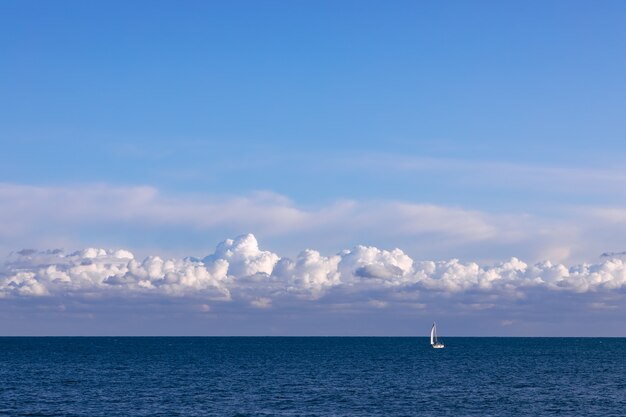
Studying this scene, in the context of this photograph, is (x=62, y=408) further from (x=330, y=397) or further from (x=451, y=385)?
(x=451, y=385)

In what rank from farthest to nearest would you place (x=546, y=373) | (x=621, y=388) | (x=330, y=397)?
(x=546, y=373) → (x=621, y=388) → (x=330, y=397)

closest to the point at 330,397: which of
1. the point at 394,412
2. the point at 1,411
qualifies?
the point at 394,412

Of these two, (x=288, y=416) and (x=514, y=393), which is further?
(x=514, y=393)

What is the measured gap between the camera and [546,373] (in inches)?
7343

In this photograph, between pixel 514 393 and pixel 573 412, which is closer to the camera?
pixel 573 412

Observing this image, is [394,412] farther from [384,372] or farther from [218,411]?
[384,372]

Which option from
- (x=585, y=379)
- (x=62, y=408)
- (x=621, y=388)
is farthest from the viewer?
(x=585, y=379)

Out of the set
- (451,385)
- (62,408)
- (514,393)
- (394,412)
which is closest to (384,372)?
(451,385)

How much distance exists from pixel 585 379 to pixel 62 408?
365ft

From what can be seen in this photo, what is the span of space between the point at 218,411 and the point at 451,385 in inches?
2289

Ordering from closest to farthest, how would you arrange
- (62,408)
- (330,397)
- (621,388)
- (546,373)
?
1. (62,408)
2. (330,397)
3. (621,388)
4. (546,373)

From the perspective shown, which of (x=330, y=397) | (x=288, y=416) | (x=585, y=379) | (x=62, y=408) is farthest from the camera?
(x=585, y=379)

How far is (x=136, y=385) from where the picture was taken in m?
151

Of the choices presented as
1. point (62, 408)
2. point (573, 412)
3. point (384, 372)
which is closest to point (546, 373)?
point (384, 372)
